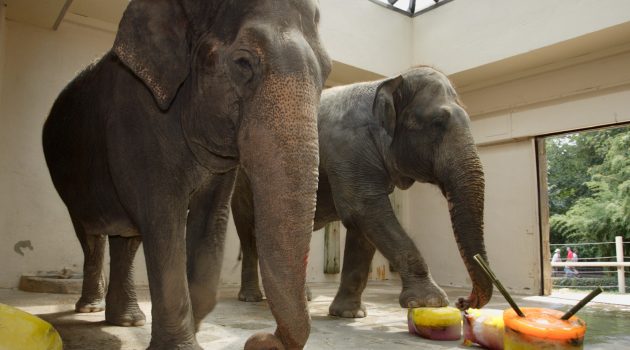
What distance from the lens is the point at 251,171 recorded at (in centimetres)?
160

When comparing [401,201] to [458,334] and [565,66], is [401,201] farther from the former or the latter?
[458,334]

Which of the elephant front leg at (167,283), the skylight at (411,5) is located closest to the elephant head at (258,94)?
the elephant front leg at (167,283)

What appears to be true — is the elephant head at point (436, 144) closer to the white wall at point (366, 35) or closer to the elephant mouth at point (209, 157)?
the elephant mouth at point (209, 157)

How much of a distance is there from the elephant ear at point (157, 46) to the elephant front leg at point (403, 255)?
5.37 feet

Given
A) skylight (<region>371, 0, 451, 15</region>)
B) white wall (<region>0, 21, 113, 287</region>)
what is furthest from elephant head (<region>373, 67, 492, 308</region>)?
skylight (<region>371, 0, 451, 15</region>)

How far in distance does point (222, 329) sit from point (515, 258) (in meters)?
5.88

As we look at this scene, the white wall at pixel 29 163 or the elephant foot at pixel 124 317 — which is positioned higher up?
the white wall at pixel 29 163

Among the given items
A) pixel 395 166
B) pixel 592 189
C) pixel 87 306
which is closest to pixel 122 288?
pixel 87 306

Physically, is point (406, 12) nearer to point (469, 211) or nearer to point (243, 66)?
point (469, 211)

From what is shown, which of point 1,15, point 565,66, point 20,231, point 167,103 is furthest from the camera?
point 565,66

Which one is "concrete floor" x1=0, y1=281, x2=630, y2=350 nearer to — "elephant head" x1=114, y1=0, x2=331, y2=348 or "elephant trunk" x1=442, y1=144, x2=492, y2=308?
"elephant trunk" x1=442, y1=144, x2=492, y2=308

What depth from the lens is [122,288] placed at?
3145mm

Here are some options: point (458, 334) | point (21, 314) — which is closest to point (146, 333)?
point (21, 314)

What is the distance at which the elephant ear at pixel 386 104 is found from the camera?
3598 mm
